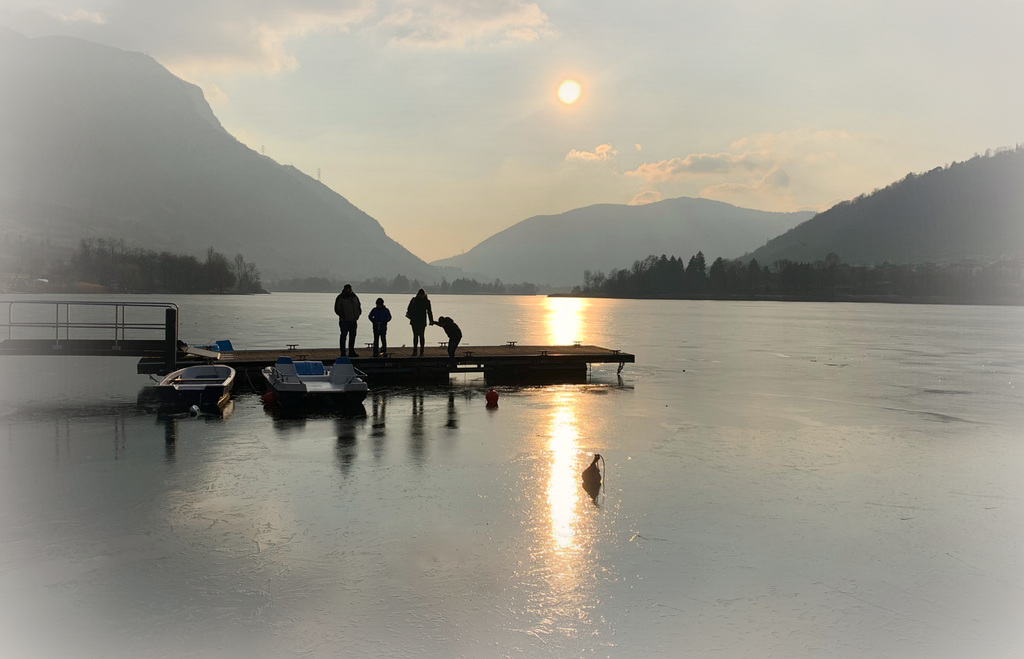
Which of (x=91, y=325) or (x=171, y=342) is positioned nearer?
(x=171, y=342)

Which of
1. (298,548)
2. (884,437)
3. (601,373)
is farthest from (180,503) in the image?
(601,373)

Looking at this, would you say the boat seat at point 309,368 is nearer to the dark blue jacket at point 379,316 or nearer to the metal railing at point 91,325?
the dark blue jacket at point 379,316

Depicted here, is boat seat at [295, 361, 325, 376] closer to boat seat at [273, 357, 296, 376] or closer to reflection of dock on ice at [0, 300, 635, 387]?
boat seat at [273, 357, 296, 376]

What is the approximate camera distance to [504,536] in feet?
34.2

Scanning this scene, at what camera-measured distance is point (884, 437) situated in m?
18.9

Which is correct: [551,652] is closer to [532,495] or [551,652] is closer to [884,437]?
[532,495]

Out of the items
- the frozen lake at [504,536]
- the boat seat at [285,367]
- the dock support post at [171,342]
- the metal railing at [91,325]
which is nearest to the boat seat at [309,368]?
the boat seat at [285,367]

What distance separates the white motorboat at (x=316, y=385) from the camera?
67.3 ft

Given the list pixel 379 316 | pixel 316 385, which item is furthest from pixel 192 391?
pixel 379 316

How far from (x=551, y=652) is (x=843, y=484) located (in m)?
9.25

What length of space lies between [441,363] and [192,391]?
10.1 meters

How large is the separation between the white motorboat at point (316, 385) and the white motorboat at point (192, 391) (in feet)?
4.91

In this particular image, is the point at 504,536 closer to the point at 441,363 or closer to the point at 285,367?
the point at 285,367

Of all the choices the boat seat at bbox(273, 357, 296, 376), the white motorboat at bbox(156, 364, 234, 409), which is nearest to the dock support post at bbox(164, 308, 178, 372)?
the white motorboat at bbox(156, 364, 234, 409)
